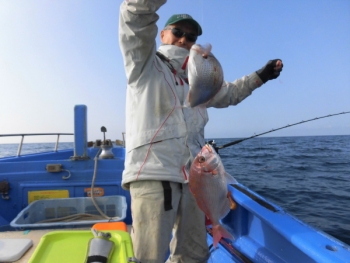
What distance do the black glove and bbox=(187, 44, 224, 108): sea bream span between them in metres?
0.95

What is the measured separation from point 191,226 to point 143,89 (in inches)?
43.8

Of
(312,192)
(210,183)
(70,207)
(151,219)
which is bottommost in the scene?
(312,192)

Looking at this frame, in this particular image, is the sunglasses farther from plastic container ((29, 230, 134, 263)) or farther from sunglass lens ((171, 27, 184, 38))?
plastic container ((29, 230, 134, 263))

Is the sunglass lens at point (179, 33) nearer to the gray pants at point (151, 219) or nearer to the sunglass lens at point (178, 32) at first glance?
the sunglass lens at point (178, 32)

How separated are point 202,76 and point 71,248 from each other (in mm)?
1259

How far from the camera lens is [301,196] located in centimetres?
692

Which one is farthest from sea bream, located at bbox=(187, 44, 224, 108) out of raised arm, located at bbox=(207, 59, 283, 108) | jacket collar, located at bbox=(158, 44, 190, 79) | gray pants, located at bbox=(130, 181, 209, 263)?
raised arm, located at bbox=(207, 59, 283, 108)

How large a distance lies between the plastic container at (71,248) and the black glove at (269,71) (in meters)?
1.78

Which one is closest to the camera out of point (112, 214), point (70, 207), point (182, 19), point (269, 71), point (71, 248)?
point (71, 248)

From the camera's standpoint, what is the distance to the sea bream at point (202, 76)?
1.61m

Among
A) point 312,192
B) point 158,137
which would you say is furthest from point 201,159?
point 312,192

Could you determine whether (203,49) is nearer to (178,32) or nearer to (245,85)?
(178,32)

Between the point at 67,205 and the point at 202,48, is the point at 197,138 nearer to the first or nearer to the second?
the point at 202,48

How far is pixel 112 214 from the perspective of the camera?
3.53m
